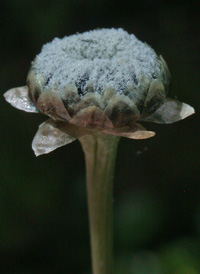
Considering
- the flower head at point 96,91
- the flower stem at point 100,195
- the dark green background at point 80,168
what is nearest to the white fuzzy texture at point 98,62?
the flower head at point 96,91

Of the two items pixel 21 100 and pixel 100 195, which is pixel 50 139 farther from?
pixel 100 195

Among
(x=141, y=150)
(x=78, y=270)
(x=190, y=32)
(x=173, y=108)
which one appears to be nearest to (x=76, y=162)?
(x=141, y=150)

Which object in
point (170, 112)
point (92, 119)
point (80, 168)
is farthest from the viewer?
point (80, 168)

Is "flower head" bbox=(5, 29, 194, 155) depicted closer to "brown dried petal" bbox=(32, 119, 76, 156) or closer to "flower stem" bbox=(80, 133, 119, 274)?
"brown dried petal" bbox=(32, 119, 76, 156)

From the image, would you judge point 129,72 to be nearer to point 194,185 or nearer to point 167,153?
point 194,185

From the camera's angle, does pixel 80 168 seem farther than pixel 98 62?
Yes

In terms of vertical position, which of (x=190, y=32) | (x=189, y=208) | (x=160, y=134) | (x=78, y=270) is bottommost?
(x=78, y=270)

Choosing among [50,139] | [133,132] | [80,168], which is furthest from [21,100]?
[80,168]
